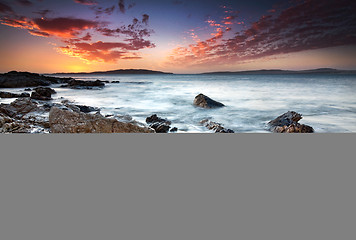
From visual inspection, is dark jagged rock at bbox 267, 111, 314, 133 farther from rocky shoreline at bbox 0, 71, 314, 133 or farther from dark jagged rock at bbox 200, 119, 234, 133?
dark jagged rock at bbox 200, 119, 234, 133

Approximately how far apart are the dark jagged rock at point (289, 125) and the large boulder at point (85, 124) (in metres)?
1.56

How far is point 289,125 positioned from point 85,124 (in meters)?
2.22

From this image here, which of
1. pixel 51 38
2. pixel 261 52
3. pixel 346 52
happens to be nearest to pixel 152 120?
pixel 51 38

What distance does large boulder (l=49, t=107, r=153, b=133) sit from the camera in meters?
1.63

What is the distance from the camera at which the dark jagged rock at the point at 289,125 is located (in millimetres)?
2074

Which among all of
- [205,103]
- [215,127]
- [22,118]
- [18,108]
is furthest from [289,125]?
[18,108]

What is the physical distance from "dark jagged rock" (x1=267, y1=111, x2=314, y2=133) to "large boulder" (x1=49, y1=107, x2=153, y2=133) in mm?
1563

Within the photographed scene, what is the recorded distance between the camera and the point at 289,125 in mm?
2223

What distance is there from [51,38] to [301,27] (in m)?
3.89

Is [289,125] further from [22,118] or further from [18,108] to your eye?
[18,108]

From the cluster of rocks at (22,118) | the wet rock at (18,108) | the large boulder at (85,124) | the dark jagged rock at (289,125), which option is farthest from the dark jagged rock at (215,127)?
the wet rock at (18,108)

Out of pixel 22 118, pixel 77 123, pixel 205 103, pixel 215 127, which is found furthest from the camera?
pixel 205 103

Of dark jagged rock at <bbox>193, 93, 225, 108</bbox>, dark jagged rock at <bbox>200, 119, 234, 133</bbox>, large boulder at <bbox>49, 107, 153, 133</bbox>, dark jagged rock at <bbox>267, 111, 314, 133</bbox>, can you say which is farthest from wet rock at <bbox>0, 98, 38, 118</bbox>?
dark jagged rock at <bbox>267, 111, 314, 133</bbox>

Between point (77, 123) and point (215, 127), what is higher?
point (77, 123)
